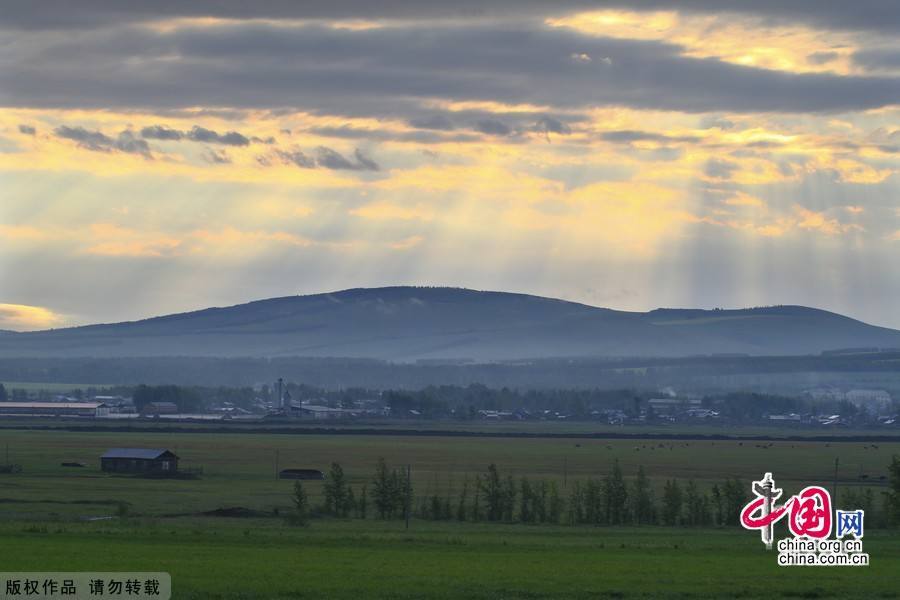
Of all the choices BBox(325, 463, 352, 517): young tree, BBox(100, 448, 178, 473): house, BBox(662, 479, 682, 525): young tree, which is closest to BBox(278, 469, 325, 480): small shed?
BBox(100, 448, 178, 473): house

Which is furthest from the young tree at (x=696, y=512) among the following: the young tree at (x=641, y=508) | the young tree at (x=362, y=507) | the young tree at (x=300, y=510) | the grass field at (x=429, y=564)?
the young tree at (x=300, y=510)

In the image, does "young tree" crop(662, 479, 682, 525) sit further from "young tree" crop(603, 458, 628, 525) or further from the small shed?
the small shed

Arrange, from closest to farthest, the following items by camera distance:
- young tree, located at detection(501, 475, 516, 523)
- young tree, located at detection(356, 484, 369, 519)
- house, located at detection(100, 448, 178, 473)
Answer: young tree, located at detection(356, 484, 369, 519)
young tree, located at detection(501, 475, 516, 523)
house, located at detection(100, 448, 178, 473)

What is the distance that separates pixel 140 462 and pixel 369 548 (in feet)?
231

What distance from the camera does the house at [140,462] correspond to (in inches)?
4693

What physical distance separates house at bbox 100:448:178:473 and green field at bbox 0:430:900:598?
11.1ft

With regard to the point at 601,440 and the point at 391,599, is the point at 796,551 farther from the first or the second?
the point at 601,440

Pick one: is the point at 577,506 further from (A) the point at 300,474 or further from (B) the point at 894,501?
(A) the point at 300,474

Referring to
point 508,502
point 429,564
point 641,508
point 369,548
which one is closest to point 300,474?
point 508,502

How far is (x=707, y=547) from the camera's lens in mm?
58406

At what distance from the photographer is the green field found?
4225 centimetres

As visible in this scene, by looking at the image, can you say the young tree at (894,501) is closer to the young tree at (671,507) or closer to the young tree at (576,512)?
the young tree at (671,507)

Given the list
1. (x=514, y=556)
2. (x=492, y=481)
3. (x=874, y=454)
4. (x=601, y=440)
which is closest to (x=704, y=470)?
(x=874, y=454)

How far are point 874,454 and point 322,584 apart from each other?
134519mm
